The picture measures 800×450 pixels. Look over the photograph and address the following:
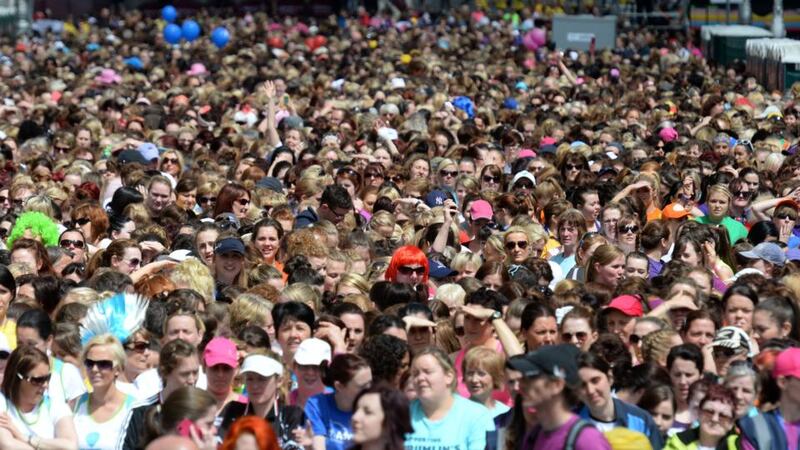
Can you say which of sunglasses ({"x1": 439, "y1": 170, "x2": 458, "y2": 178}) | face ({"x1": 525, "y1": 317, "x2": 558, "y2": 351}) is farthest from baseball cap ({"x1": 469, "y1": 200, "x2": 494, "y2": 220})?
face ({"x1": 525, "y1": 317, "x2": 558, "y2": 351})

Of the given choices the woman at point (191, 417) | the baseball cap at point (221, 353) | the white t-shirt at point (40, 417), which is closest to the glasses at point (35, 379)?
the white t-shirt at point (40, 417)

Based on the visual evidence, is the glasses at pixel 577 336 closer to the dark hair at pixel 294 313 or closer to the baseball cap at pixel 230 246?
the dark hair at pixel 294 313

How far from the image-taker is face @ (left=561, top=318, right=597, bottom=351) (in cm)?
991

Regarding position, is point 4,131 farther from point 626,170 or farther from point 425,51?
point 425,51

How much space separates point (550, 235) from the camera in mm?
14359

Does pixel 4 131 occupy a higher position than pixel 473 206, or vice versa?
pixel 473 206

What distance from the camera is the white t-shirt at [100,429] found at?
29.1 feet

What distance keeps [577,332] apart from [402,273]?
2213mm

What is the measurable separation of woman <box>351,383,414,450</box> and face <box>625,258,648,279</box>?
468 cm

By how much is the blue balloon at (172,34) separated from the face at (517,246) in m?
30.5

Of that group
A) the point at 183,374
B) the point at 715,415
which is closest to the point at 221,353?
the point at 183,374

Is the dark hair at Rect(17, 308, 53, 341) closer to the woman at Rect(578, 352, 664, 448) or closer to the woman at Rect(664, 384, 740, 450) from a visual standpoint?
the woman at Rect(578, 352, 664, 448)

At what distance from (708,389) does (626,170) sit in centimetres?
846

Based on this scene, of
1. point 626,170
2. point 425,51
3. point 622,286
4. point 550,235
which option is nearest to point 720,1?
point 425,51
